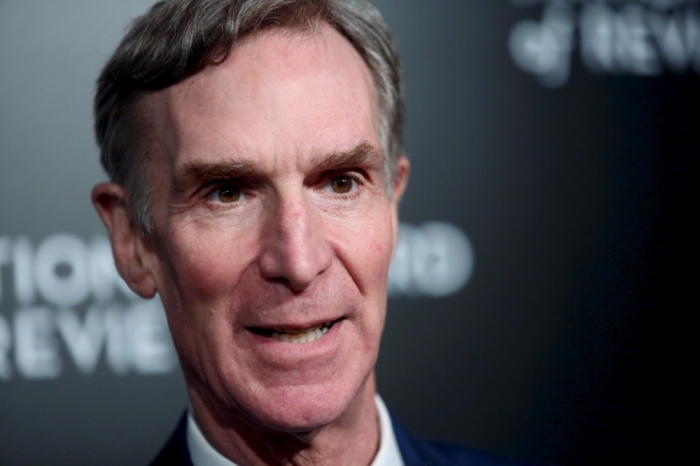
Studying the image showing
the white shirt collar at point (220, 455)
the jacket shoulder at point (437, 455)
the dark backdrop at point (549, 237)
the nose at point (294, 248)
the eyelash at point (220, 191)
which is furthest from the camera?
the dark backdrop at point (549, 237)

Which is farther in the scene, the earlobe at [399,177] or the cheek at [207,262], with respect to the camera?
the earlobe at [399,177]

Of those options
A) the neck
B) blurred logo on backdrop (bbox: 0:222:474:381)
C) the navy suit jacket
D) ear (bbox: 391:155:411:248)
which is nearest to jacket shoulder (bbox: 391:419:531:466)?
the navy suit jacket

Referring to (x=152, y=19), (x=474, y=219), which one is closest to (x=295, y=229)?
(x=152, y=19)

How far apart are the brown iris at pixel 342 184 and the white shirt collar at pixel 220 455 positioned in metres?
0.47

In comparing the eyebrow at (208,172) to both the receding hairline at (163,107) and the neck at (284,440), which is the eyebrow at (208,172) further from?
the neck at (284,440)

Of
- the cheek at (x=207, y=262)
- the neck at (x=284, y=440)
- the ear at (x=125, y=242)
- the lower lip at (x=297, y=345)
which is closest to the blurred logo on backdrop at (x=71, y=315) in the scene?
the ear at (x=125, y=242)

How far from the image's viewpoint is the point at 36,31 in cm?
204

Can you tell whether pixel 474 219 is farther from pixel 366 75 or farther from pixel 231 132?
pixel 231 132

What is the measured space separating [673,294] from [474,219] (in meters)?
0.67

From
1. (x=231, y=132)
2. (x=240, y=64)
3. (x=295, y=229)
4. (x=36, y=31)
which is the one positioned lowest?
(x=295, y=229)

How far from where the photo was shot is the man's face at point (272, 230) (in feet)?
4.24

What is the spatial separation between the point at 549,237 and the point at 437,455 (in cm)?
86

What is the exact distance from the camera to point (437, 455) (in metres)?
1.74

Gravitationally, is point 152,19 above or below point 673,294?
above
